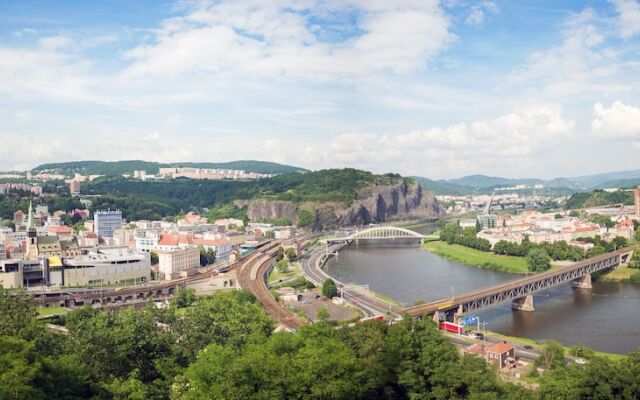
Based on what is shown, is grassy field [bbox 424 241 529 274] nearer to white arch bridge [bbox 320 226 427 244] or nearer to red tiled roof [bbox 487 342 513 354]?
white arch bridge [bbox 320 226 427 244]

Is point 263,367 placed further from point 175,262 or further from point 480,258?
point 480,258

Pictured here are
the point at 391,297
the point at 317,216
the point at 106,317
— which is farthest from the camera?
the point at 317,216

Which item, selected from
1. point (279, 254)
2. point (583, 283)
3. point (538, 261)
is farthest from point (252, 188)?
point (583, 283)

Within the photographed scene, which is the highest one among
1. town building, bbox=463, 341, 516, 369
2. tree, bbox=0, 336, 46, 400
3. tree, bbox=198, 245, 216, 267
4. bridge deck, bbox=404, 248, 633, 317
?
tree, bbox=0, 336, 46, 400

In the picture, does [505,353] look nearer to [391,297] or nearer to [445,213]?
[391,297]

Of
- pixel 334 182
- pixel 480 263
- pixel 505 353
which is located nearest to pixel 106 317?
pixel 505 353

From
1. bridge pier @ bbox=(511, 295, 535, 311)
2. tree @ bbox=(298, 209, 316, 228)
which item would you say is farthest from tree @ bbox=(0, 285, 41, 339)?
tree @ bbox=(298, 209, 316, 228)

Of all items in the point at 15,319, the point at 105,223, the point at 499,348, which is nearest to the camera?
the point at 15,319
